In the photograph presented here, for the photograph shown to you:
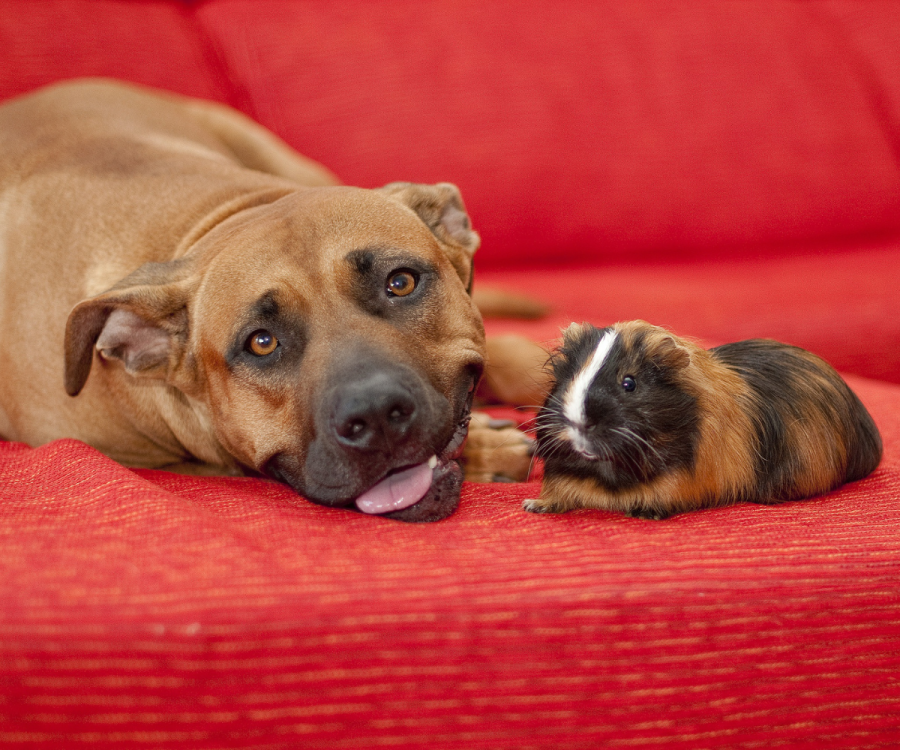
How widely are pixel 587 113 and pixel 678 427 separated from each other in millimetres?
2954

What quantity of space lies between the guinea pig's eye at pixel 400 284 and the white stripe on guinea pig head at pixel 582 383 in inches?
22.6

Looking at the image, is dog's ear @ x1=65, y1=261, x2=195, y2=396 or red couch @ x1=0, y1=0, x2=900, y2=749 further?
dog's ear @ x1=65, y1=261, x2=195, y2=396

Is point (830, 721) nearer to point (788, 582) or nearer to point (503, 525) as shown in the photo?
point (788, 582)

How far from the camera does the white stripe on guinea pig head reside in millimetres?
1639

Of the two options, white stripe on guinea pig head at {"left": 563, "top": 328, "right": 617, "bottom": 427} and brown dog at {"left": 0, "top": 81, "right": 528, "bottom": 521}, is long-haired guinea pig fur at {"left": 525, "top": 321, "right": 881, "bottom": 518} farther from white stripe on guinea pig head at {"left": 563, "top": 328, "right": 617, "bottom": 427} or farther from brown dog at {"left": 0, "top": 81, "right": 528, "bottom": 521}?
brown dog at {"left": 0, "top": 81, "right": 528, "bottom": 521}

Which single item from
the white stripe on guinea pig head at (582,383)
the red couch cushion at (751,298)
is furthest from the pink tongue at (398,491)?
the red couch cushion at (751,298)

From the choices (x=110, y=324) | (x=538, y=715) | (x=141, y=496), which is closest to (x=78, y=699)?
(x=141, y=496)

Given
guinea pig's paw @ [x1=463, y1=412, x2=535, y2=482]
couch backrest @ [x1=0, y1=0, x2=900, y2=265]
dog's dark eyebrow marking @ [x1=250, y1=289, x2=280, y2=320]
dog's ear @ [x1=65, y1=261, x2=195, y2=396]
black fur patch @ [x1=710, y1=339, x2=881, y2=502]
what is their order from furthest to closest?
couch backrest @ [x1=0, y1=0, x2=900, y2=265]
guinea pig's paw @ [x1=463, y1=412, x2=535, y2=482]
dog's ear @ [x1=65, y1=261, x2=195, y2=396]
dog's dark eyebrow marking @ [x1=250, y1=289, x2=280, y2=320]
black fur patch @ [x1=710, y1=339, x2=881, y2=502]

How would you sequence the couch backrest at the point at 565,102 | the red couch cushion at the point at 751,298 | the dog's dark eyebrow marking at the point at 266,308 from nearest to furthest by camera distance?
the dog's dark eyebrow marking at the point at 266,308 → the red couch cushion at the point at 751,298 → the couch backrest at the point at 565,102

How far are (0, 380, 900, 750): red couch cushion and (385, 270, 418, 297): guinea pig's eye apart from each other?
0.70 meters

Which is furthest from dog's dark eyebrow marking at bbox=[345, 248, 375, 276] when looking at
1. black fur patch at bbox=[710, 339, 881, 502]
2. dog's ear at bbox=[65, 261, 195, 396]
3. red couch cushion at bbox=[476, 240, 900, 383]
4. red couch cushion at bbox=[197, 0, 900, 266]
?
red couch cushion at bbox=[197, 0, 900, 266]

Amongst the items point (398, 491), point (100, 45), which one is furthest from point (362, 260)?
point (100, 45)

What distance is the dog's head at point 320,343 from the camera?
5.87 ft

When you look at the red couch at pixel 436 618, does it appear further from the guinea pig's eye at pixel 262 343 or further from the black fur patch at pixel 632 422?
the guinea pig's eye at pixel 262 343
